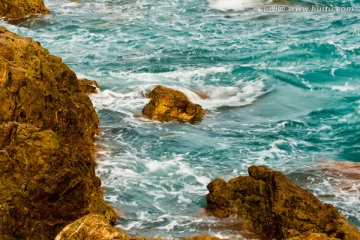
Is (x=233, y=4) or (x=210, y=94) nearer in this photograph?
(x=210, y=94)

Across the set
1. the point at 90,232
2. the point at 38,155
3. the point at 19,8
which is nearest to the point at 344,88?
the point at 38,155

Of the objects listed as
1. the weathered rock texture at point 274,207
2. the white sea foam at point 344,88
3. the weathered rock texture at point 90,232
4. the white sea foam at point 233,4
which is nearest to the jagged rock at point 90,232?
the weathered rock texture at point 90,232

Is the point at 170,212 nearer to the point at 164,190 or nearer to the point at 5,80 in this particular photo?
the point at 164,190

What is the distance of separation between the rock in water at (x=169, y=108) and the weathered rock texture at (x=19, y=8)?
17184 millimetres

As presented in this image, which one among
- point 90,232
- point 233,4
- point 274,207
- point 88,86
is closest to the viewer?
point 90,232

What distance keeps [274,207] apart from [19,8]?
25.4 meters

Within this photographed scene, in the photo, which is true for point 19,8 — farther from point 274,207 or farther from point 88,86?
point 274,207

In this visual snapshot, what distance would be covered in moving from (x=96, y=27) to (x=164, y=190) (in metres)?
19.8

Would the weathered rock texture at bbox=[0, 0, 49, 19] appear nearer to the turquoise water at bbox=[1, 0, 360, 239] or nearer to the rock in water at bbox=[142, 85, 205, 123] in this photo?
the turquoise water at bbox=[1, 0, 360, 239]

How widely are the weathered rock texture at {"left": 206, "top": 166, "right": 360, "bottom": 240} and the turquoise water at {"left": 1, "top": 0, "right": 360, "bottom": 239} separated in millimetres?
455

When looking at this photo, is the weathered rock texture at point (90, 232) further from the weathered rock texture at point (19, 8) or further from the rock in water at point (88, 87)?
the weathered rock texture at point (19, 8)

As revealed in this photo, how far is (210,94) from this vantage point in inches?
830

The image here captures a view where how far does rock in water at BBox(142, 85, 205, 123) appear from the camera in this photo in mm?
17844

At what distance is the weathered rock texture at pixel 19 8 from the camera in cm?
3172
